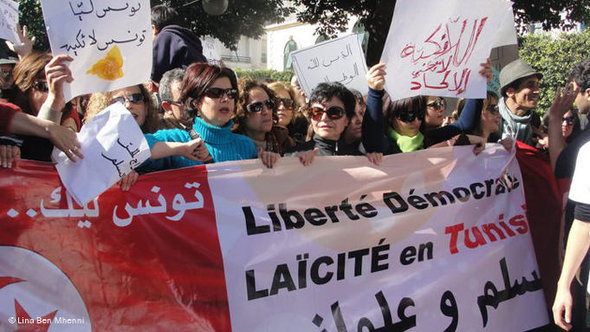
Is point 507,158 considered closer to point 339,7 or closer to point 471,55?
point 471,55

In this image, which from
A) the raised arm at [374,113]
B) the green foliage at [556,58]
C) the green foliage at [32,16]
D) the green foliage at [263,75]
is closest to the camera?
the raised arm at [374,113]

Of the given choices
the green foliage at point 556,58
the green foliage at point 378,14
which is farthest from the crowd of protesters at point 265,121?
the green foliage at point 556,58

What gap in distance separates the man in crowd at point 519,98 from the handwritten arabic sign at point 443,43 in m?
1.12

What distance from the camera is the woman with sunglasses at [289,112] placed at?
A: 4.34m

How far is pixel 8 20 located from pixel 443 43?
3.44 m

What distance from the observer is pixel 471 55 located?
341 cm

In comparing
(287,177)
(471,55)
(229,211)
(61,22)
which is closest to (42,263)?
(229,211)

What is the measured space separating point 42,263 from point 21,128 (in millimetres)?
587

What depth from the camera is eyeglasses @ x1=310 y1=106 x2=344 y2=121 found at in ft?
10.8

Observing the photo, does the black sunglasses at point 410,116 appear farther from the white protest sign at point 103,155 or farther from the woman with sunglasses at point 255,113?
the white protest sign at point 103,155

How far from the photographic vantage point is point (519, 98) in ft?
14.8

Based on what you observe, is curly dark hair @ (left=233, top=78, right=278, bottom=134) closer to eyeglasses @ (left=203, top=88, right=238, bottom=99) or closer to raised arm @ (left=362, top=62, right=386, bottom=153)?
eyeglasses @ (left=203, top=88, right=238, bottom=99)

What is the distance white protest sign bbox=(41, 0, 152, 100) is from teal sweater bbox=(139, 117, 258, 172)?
0.43 metres

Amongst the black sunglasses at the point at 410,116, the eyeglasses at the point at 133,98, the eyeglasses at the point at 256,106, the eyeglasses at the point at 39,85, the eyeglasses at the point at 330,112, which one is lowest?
the black sunglasses at the point at 410,116
